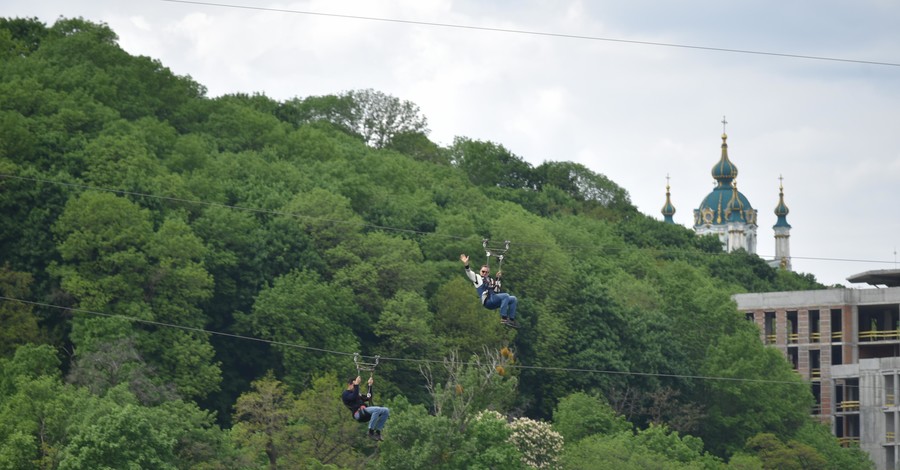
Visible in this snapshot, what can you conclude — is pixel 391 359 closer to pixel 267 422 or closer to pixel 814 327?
pixel 267 422

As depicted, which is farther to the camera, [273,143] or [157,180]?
[273,143]

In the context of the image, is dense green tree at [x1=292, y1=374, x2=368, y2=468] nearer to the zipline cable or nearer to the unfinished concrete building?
the zipline cable

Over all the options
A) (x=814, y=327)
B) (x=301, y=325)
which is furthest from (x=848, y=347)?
(x=301, y=325)

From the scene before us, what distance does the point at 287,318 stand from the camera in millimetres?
113062

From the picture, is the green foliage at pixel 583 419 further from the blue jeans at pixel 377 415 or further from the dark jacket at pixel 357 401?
the dark jacket at pixel 357 401

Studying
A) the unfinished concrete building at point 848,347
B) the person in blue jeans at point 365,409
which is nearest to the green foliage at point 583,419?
the unfinished concrete building at point 848,347

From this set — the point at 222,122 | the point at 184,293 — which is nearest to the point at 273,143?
the point at 222,122

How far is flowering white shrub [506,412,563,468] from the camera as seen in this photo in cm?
10575

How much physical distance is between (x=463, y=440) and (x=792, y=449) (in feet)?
115

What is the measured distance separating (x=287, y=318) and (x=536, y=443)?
16.8 meters

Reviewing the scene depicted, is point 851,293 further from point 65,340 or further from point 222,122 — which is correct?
point 65,340

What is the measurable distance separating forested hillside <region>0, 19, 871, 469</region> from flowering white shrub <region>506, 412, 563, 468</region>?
17 cm

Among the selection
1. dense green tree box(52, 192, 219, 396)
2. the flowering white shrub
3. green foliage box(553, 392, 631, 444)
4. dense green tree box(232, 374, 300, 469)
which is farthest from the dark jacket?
green foliage box(553, 392, 631, 444)

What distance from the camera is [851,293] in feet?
491
